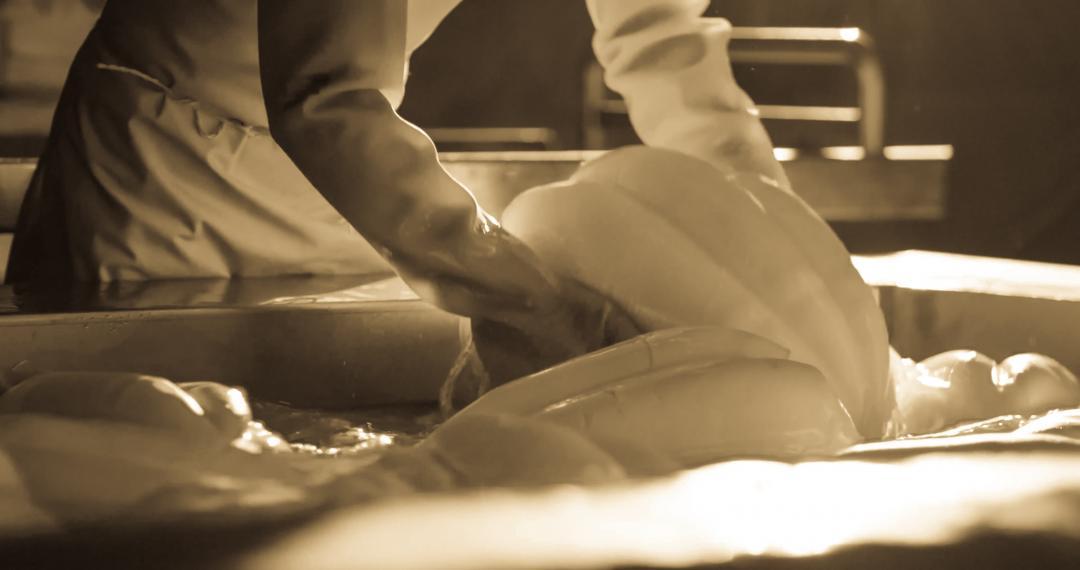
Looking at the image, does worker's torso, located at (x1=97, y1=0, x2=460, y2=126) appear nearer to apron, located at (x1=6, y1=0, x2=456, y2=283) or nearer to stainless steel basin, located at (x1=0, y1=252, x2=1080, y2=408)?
→ apron, located at (x1=6, y1=0, x2=456, y2=283)

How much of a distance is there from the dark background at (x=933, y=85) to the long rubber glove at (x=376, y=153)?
15.5 feet

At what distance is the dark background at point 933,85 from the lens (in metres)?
5.52

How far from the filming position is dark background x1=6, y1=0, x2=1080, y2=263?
552 cm

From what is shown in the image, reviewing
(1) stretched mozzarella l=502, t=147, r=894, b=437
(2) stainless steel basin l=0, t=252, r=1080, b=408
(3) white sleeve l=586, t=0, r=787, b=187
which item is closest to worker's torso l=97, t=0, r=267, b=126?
(2) stainless steel basin l=0, t=252, r=1080, b=408

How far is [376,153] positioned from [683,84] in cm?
41

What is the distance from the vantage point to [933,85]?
5727 millimetres

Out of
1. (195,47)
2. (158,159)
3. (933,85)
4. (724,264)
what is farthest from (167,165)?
(933,85)

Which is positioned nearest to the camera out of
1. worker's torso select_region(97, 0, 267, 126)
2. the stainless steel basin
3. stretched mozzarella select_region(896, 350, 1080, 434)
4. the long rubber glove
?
the long rubber glove

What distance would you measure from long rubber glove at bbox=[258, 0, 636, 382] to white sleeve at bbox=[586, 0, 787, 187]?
1.00 feet

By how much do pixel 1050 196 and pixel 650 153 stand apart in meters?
5.21

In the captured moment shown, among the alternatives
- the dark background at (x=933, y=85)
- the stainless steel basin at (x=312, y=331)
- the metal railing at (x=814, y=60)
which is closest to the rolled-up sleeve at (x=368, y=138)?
the stainless steel basin at (x=312, y=331)

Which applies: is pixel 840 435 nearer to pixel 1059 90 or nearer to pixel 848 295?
pixel 848 295

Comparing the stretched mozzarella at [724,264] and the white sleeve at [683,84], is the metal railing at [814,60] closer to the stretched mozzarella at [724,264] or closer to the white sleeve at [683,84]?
the white sleeve at [683,84]

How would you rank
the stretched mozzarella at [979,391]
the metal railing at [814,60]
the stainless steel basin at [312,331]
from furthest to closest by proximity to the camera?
the metal railing at [814,60], the stainless steel basin at [312,331], the stretched mozzarella at [979,391]
